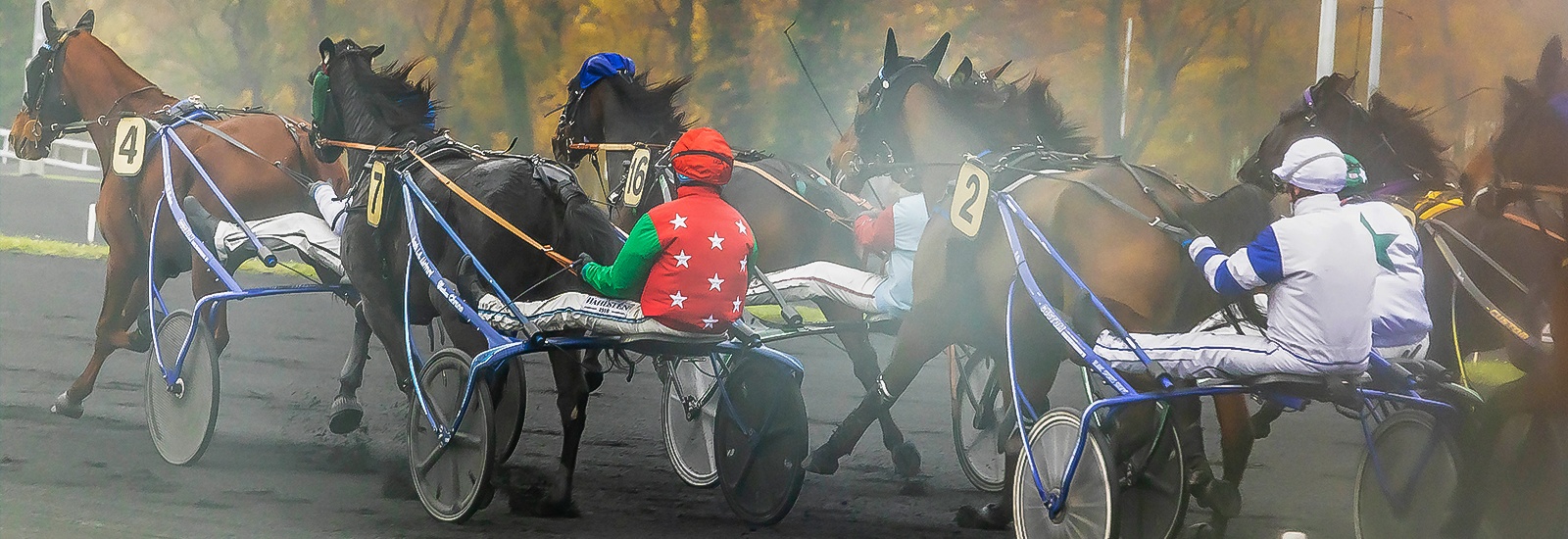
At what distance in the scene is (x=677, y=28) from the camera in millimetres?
7324

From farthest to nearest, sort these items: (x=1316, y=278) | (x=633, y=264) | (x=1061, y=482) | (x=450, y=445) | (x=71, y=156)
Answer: (x=71, y=156)
(x=450, y=445)
(x=633, y=264)
(x=1061, y=482)
(x=1316, y=278)

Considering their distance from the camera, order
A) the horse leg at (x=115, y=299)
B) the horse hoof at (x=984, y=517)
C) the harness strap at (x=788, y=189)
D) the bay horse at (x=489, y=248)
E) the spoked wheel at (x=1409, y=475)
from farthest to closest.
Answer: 1. the horse leg at (x=115, y=299)
2. the harness strap at (x=788, y=189)
3. the bay horse at (x=489, y=248)
4. the horse hoof at (x=984, y=517)
5. the spoked wheel at (x=1409, y=475)

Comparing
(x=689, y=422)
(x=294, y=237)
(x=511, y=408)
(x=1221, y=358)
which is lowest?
(x=689, y=422)

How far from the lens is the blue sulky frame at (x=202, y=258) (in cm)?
550

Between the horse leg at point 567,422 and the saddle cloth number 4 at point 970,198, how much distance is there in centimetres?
132

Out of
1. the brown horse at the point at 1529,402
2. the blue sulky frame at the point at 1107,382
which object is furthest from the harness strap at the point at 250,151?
the brown horse at the point at 1529,402

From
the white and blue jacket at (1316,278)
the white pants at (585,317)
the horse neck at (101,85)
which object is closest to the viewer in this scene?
the white and blue jacket at (1316,278)

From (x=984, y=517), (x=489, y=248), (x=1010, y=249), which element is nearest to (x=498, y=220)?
(x=489, y=248)

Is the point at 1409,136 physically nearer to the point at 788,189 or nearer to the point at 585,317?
the point at 788,189

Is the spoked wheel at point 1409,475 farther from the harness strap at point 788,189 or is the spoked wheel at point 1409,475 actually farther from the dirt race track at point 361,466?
the harness strap at point 788,189

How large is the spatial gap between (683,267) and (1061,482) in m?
1.27

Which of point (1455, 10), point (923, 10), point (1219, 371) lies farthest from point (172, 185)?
point (1455, 10)

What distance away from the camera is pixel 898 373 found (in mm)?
4773

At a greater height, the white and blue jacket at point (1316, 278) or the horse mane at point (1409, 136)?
the horse mane at point (1409, 136)
